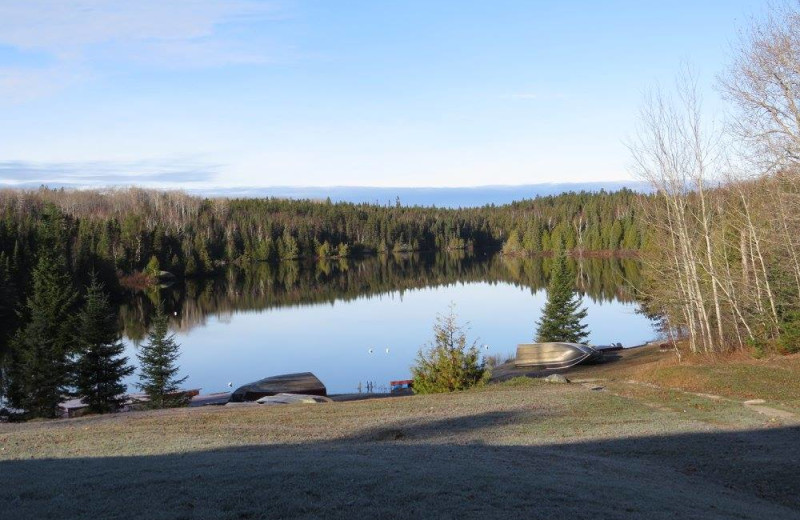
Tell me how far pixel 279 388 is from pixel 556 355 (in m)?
12.4

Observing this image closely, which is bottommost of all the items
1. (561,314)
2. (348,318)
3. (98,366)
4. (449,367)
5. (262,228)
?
(348,318)

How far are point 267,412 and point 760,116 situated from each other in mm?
16397

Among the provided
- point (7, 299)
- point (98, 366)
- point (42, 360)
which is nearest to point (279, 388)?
point (98, 366)

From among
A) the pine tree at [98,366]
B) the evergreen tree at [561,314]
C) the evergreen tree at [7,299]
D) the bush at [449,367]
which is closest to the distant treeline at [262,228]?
the evergreen tree at [7,299]

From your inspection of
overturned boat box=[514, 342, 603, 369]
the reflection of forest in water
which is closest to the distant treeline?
the reflection of forest in water

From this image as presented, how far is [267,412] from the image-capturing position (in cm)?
1862

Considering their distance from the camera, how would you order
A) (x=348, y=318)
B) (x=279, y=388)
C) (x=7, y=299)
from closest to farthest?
(x=279, y=388) < (x=7, y=299) < (x=348, y=318)

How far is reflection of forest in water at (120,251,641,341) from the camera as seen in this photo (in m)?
65.1

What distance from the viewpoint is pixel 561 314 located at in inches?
1534

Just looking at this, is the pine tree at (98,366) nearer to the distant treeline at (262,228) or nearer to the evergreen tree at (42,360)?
the evergreen tree at (42,360)

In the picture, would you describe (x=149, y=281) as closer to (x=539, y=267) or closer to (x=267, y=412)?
(x=539, y=267)

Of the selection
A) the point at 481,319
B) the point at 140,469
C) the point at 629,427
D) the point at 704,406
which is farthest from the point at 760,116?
the point at 481,319

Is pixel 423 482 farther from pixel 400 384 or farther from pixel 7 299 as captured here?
pixel 7 299

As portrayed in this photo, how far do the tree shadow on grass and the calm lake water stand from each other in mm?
22405
